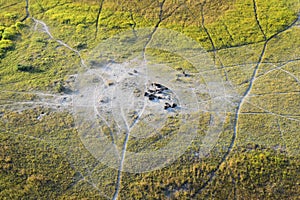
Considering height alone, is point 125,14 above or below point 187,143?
above

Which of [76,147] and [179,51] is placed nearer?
[76,147]

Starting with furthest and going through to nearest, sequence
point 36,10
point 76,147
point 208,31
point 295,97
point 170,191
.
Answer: point 36,10 → point 208,31 → point 295,97 → point 76,147 → point 170,191

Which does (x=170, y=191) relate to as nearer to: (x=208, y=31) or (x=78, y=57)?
(x=78, y=57)

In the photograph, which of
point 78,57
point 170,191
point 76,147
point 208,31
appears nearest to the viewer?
point 170,191

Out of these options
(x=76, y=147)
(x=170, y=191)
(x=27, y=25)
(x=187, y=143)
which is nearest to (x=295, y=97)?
(x=187, y=143)

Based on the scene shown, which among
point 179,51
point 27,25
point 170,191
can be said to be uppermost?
point 27,25

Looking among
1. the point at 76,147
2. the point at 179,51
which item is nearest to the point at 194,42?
the point at 179,51
